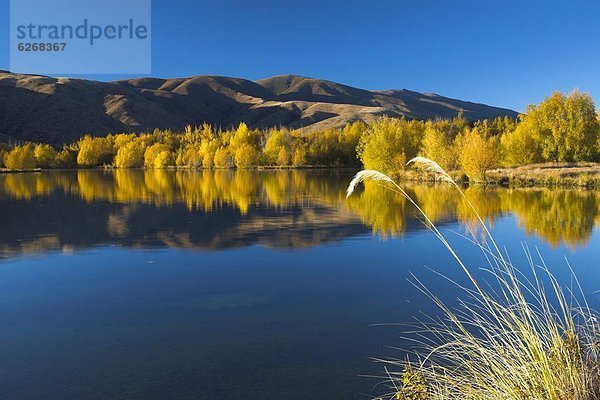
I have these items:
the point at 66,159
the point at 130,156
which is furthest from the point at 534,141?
the point at 66,159

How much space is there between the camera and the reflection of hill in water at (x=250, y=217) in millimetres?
18750

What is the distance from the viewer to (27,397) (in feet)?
21.4

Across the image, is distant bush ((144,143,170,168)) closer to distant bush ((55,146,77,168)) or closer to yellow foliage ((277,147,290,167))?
distant bush ((55,146,77,168))

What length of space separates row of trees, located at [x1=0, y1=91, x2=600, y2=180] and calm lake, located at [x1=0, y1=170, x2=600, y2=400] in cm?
2052

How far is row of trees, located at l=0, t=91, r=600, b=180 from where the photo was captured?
5447 cm

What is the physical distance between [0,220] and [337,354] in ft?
75.1

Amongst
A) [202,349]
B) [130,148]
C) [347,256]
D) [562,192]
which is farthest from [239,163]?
[202,349]

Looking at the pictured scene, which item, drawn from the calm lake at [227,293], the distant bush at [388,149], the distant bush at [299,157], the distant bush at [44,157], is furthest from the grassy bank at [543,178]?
the distant bush at [44,157]

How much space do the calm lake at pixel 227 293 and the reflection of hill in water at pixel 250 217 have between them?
185mm

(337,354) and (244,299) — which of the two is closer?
(337,354)

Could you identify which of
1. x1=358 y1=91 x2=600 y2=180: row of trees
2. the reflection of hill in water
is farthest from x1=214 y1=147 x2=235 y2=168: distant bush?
the reflection of hill in water

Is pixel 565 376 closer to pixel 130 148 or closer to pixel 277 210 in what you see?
pixel 277 210

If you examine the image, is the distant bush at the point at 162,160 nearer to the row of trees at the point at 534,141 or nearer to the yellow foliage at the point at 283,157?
the yellow foliage at the point at 283,157

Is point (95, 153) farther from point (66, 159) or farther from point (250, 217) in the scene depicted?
point (250, 217)
